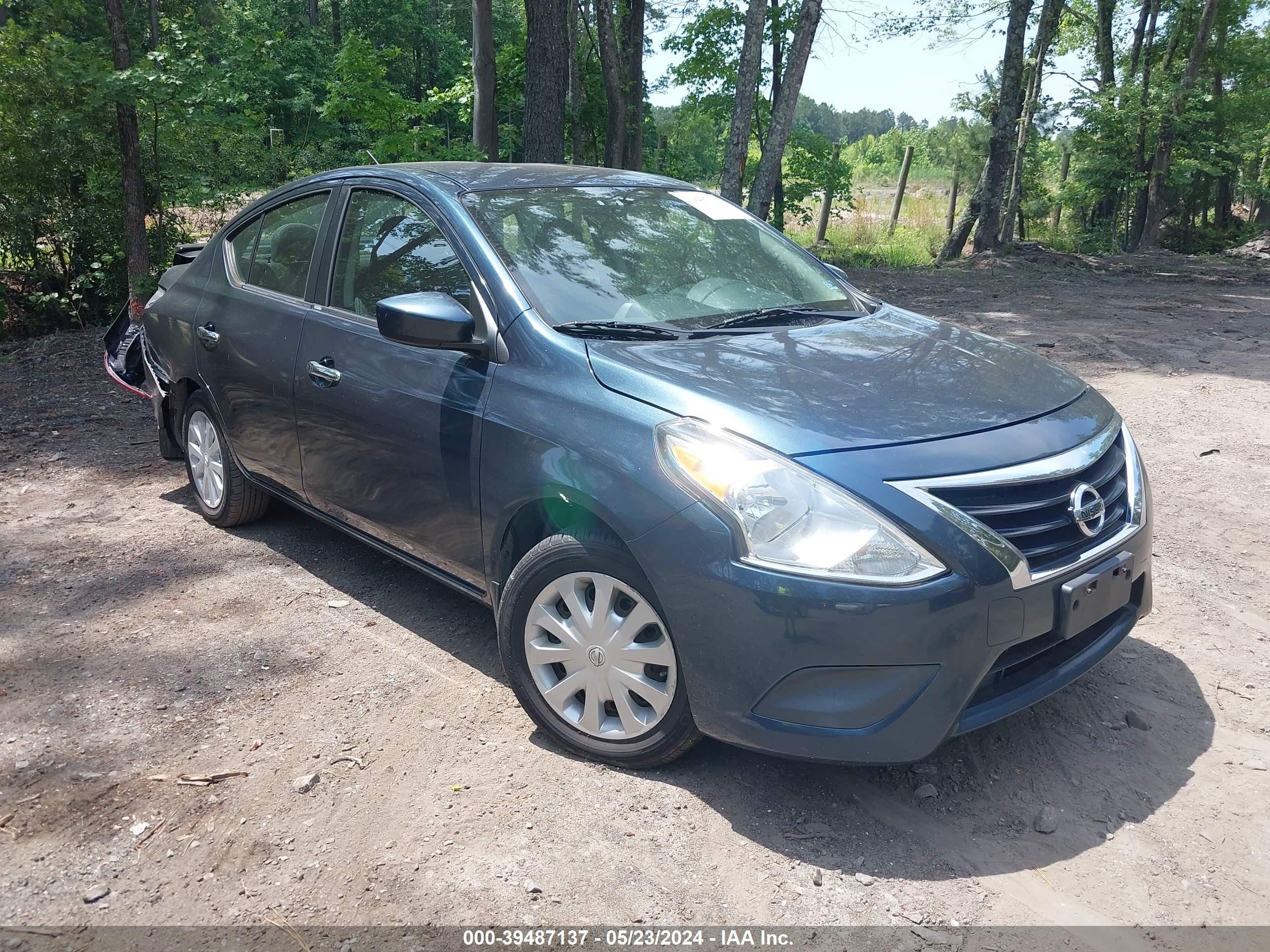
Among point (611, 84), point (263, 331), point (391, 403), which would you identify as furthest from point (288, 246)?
point (611, 84)

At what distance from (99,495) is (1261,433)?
7.34 meters

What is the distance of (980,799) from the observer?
3049 millimetres

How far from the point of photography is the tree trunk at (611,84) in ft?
60.5

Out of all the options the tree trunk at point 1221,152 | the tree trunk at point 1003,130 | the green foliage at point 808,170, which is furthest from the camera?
the green foliage at point 808,170

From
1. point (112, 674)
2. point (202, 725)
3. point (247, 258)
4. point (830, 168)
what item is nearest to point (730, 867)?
point (202, 725)

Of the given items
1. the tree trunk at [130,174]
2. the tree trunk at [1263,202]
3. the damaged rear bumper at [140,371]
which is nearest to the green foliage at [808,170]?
the tree trunk at [1263,202]

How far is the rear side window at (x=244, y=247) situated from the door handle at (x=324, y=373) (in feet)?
3.31

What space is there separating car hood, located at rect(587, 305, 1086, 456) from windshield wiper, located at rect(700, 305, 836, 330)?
0.09 meters

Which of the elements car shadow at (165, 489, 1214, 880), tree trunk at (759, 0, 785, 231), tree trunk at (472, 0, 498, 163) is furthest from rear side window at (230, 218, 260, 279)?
tree trunk at (759, 0, 785, 231)

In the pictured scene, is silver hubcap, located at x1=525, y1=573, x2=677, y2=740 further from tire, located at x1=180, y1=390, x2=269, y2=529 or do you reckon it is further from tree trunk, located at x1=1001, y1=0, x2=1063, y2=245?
tree trunk, located at x1=1001, y1=0, x2=1063, y2=245

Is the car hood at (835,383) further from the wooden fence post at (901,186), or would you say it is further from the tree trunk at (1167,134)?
the wooden fence post at (901,186)

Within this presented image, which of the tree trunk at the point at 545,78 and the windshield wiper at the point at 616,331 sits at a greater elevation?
the tree trunk at the point at 545,78

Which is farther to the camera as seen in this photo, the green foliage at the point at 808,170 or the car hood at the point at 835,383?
the green foliage at the point at 808,170

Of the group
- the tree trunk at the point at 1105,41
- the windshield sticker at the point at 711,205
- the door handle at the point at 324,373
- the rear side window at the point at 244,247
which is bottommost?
the door handle at the point at 324,373
